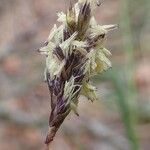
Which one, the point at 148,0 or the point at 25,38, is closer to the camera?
the point at 148,0

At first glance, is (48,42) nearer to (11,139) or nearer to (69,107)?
(69,107)

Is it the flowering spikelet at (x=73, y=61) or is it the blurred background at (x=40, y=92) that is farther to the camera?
the blurred background at (x=40, y=92)

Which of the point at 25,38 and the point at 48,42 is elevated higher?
the point at 48,42

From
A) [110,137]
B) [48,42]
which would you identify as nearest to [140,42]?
[110,137]

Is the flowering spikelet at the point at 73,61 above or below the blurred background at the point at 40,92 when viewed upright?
above

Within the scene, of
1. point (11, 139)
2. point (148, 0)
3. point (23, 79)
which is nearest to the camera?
point (148, 0)
